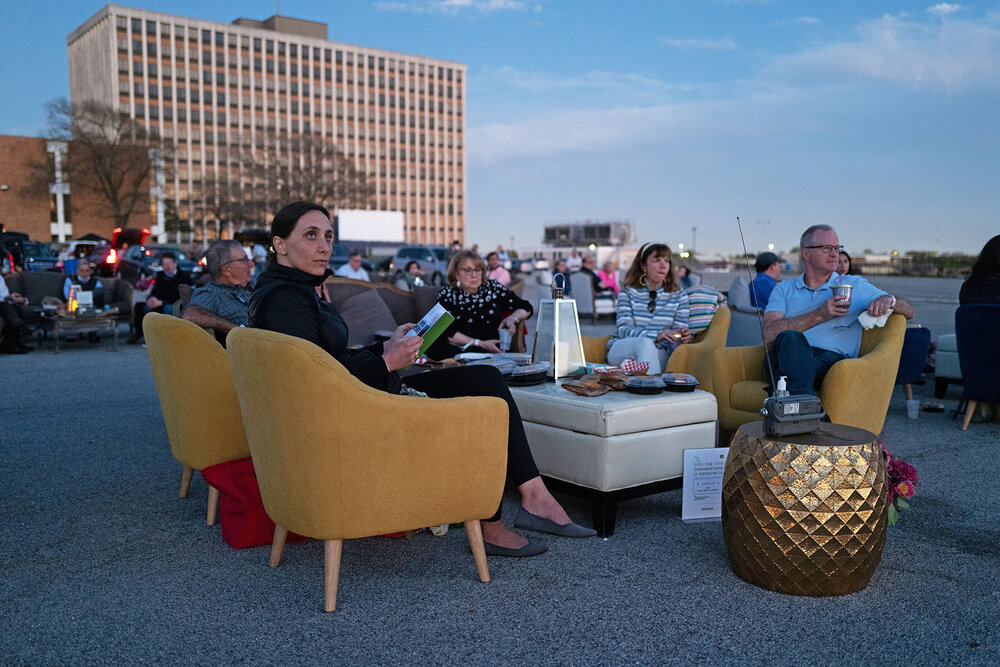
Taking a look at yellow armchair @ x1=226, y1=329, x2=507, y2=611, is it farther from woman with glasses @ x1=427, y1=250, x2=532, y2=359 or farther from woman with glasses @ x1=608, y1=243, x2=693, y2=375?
woman with glasses @ x1=427, y1=250, x2=532, y2=359

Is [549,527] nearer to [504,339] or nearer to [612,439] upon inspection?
[612,439]

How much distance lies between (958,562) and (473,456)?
1.89 m

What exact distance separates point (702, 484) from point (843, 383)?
105 centimetres

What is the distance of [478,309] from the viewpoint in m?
5.92

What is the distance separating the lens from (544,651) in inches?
90.8

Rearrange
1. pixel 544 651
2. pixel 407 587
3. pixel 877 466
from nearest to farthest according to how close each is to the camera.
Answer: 1. pixel 544 651
2. pixel 877 466
3. pixel 407 587

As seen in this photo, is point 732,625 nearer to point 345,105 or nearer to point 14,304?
point 14,304

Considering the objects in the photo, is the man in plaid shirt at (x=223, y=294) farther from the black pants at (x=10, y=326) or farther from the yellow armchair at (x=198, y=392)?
the black pants at (x=10, y=326)

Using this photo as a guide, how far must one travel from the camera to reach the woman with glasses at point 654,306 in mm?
5164

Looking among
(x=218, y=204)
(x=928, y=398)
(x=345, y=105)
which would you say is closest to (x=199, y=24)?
(x=345, y=105)

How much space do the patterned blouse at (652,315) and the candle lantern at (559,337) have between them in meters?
1.10

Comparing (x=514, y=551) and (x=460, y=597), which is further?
(x=514, y=551)

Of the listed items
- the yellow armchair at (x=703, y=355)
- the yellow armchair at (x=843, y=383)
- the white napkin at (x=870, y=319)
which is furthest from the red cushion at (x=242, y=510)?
the white napkin at (x=870, y=319)

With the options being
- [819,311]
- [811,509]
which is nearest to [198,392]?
[811,509]
